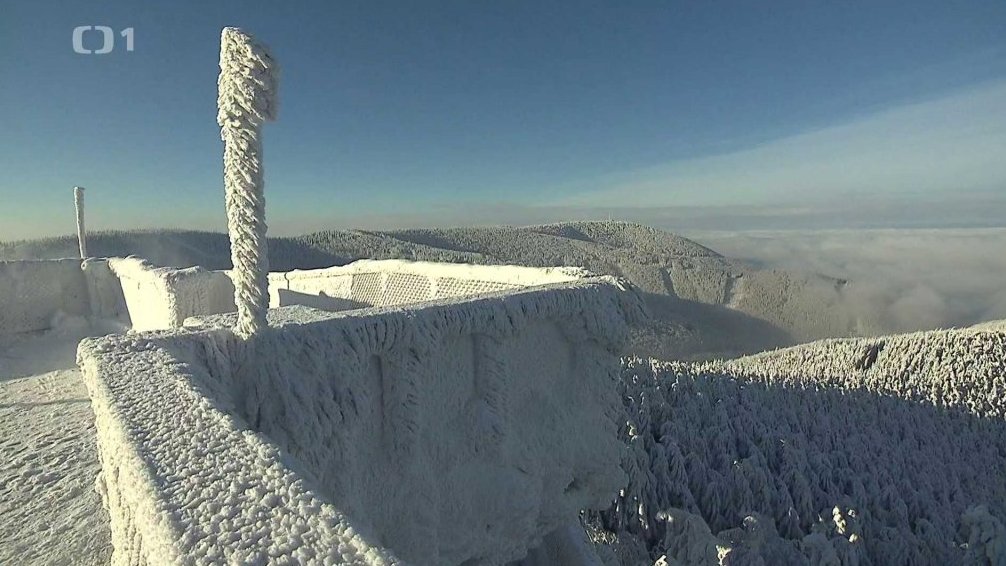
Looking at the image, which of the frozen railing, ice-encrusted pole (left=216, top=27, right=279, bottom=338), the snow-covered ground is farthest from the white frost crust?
ice-encrusted pole (left=216, top=27, right=279, bottom=338)

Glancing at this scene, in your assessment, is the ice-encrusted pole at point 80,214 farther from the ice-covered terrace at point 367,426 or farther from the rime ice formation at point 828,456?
the rime ice formation at point 828,456

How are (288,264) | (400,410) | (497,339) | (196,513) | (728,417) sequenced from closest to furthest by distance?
(196,513) → (400,410) → (497,339) → (728,417) → (288,264)

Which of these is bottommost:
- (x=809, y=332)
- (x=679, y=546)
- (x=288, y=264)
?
(x=809, y=332)

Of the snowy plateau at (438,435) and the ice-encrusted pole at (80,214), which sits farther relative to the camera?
the ice-encrusted pole at (80,214)

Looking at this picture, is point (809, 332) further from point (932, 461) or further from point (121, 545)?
point (121, 545)

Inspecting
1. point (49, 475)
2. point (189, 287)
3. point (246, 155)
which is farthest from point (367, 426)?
point (189, 287)

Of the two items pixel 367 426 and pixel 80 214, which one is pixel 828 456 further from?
pixel 80 214

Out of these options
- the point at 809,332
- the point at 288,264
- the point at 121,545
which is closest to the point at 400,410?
the point at 121,545

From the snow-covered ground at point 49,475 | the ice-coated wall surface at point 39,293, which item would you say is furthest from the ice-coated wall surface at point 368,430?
the ice-coated wall surface at point 39,293
